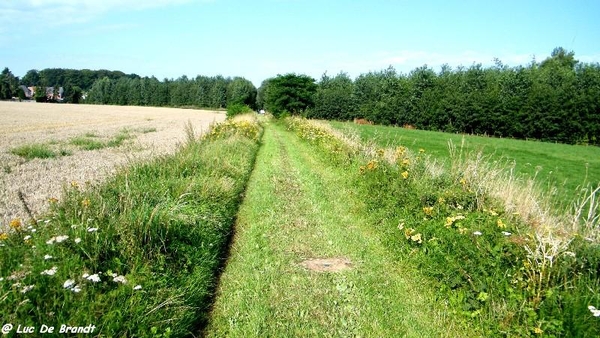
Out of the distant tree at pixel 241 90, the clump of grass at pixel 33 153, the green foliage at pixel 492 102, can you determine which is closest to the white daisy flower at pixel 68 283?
the clump of grass at pixel 33 153

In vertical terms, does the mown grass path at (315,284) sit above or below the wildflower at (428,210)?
below

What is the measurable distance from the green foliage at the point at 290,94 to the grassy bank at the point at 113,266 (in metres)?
40.2

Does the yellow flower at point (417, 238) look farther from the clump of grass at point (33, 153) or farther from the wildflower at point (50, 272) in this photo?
the clump of grass at point (33, 153)

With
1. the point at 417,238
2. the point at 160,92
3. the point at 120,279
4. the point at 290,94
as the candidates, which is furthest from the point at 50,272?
the point at 160,92

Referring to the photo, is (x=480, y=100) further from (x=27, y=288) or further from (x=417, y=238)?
(x=27, y=288)

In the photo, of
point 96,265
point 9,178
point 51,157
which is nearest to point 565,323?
point 96,265

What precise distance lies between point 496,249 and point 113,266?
4.38 meters

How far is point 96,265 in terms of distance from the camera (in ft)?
12.3

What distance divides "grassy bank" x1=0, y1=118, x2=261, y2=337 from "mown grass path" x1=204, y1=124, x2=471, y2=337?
444 mm

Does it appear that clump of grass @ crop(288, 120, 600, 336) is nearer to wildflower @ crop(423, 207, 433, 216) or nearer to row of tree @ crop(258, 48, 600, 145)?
wildflower @ crop(423, 207, 433, 216)

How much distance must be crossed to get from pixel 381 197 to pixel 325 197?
6.48 ft

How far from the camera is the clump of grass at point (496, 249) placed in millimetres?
3664

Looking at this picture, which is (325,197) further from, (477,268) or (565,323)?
(565,323)

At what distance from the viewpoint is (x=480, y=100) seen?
42156mm
